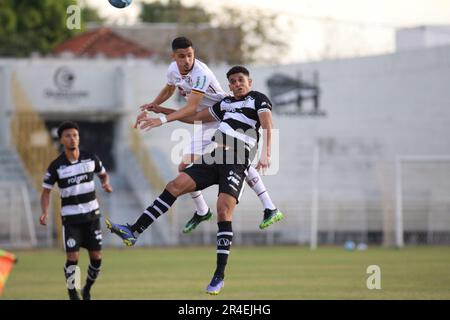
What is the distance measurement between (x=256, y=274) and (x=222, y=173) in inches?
388

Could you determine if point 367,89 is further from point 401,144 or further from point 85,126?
point 85,126

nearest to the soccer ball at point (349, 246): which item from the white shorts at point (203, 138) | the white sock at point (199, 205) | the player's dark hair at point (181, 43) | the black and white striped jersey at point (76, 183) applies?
the black and white striped jersey at point (76, 183)

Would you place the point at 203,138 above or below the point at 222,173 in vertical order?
above

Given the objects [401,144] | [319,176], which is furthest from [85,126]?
[401,144]

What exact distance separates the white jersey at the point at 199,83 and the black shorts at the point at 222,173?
78 cm

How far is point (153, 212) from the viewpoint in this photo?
1495 cm

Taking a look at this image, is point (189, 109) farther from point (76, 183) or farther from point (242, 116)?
point (76, 183)

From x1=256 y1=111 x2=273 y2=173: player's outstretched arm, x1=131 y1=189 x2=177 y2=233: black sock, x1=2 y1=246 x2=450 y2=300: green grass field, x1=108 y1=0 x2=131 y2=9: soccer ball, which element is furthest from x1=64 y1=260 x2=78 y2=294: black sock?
x1=108 y1=0 x2=131 y2=9: soccer ball

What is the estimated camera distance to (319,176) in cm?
4244

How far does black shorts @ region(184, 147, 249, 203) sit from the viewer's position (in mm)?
15125

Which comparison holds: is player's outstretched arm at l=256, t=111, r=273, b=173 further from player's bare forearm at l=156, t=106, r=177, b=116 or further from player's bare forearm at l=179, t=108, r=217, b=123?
player's bare forearm at l=156, t=106, r=177, b=116

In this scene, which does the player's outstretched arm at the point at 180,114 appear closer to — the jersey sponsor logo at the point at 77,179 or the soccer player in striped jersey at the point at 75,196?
the soccer player in striped jersey at the point at 75,196

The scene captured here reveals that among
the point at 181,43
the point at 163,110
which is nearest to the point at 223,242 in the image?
the point at 163,110
